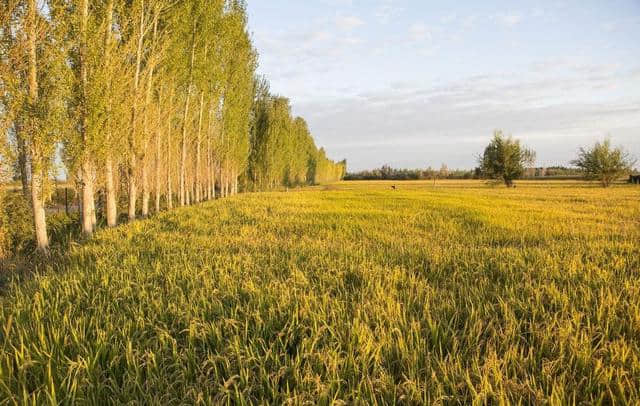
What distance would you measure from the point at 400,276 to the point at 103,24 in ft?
41.5

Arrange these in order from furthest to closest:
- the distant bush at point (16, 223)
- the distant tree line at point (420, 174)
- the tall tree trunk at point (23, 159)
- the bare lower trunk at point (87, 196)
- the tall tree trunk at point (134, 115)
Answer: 1. the distant tree line at point (420, 174)
2. the tall tree trunk at point (134, 115)
3. the bare lower trunk at point (87, 196)
4. the distant bush at point (16, 223)
5. the tall tree trunk at point (23, 159)

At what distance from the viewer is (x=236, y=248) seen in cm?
552

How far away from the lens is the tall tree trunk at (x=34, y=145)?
28.5 feet

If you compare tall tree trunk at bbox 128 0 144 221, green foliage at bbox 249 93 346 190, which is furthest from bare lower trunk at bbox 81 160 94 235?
green foliage at bbox 249 93 346 190

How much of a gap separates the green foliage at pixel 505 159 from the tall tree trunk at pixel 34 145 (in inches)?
1865

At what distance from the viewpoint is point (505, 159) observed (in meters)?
43.9

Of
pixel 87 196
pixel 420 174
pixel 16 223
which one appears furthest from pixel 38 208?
pixel 420 174

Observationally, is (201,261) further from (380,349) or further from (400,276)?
(380,349)

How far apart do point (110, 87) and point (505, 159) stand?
149 ft

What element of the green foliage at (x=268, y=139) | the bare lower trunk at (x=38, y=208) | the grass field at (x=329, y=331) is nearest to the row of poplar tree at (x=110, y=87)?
the bare lower trunk at (x=38, y=208)

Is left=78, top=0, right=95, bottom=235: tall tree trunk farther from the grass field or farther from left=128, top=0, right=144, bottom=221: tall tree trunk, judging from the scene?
the grass field

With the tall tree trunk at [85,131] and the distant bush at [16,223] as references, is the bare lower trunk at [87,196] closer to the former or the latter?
the tall tree trunk at [85,131]

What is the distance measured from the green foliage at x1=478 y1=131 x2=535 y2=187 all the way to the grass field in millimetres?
44196

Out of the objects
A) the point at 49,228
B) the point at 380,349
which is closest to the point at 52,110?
the point at 49,228
